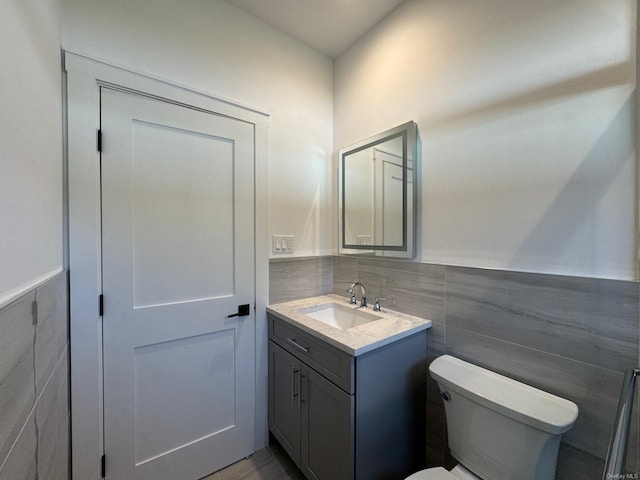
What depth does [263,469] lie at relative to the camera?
1.54 metres

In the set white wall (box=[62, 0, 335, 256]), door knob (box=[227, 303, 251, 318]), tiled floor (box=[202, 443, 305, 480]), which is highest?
white wall (box=[62, 0, 335, 256])

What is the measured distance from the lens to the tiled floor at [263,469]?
148 centimetres

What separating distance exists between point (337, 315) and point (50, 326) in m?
1.41

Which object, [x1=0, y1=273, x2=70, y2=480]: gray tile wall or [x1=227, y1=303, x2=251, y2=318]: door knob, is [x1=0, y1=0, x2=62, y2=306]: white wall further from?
[x1=227, y1=303, x2=251, y2=318]: door knob

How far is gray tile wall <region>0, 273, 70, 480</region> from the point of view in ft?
1.85

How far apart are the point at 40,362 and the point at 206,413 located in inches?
38.1

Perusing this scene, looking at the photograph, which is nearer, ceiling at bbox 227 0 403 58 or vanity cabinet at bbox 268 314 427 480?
vanity cabinet at bbox 268 314 427 480

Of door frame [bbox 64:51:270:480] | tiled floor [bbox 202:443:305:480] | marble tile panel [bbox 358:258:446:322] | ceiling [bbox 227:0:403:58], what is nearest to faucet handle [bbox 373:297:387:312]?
marble tile panel [bbox 358:258:446:322]

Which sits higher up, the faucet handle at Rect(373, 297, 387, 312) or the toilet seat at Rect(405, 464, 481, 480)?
the faucet handle at Rect(373, 297, 387, 312)

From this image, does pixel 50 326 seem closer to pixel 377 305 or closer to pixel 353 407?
pixel 353 407

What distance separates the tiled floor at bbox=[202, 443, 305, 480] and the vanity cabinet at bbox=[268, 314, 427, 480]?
0.43 feet

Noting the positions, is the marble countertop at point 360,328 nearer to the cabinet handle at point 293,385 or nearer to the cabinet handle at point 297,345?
the cabinet handle at point 297,345

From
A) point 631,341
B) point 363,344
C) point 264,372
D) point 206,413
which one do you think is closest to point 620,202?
point 631,341

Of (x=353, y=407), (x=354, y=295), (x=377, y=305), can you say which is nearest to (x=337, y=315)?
(x=354, y=295)
